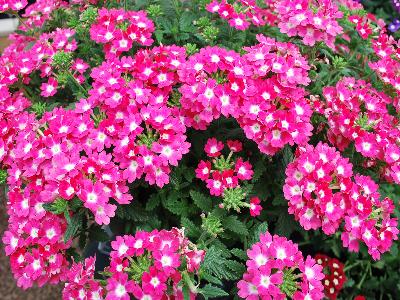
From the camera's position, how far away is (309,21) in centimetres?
175

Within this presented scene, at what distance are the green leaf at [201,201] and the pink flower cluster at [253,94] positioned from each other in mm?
232

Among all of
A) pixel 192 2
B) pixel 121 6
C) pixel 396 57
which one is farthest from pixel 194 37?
pixel 396 57

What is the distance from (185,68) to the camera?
1.66 metres

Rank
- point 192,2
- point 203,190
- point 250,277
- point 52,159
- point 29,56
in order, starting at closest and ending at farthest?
1. point 250,277
2. point 52,159
3. point 203,190
4. point 29,56
5. point 192,2

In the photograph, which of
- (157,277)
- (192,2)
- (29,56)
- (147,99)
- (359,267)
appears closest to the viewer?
(157,277)

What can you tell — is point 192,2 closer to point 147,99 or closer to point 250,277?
point 147,99

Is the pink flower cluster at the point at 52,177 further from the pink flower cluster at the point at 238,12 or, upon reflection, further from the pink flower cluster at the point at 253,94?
the pink flower cluster at the point at 238,12

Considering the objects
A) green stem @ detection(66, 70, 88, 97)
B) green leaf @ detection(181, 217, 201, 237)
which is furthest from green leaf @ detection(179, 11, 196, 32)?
green leaf @ detection(181, 217, 201, 237)

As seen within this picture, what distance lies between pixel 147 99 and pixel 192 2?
2.46ft

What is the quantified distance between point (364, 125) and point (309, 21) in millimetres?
420

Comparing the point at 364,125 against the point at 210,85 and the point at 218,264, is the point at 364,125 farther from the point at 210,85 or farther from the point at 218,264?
the point at 218,264

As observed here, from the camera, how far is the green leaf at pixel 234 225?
1535mm

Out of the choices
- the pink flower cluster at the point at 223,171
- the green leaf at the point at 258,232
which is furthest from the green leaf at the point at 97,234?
the green leaf at the point at 258,232

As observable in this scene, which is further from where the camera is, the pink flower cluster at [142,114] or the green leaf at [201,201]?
the green leaf at [201,201]
